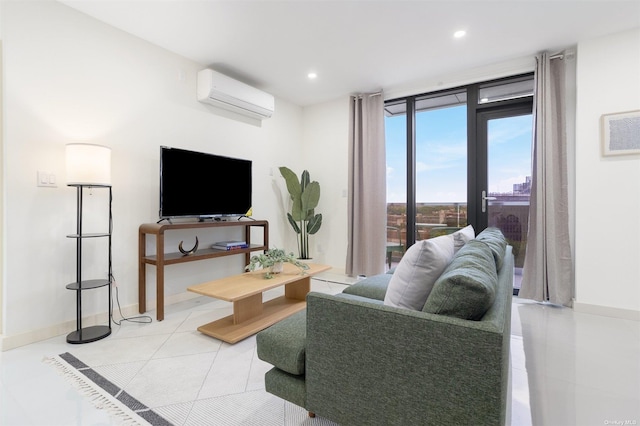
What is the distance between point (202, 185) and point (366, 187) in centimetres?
211

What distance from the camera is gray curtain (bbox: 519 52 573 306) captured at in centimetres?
306

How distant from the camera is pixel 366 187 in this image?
4219 mm

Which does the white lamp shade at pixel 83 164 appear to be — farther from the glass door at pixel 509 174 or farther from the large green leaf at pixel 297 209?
the glass door at pixel 509 174

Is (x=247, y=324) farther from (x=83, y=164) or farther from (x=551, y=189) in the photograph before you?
(x=551, y=189)

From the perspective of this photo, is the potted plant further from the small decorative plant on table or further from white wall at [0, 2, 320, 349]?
the small decorative plant on table

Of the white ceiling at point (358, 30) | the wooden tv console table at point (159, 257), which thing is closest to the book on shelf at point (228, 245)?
the wooden tv console table at point (159, 257)

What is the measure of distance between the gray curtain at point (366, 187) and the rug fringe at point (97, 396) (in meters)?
3.11

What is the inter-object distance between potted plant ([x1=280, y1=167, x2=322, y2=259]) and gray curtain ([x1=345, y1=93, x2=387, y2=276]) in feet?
1.69

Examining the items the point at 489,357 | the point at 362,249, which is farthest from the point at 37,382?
the point at 362,249

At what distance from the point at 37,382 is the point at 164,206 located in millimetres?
1546

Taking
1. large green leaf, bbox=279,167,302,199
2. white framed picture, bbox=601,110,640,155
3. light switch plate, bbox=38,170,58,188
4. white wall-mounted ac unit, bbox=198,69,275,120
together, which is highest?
white wall-mounted ac unit, bbox=198,69,275,120

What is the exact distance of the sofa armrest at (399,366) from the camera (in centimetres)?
93

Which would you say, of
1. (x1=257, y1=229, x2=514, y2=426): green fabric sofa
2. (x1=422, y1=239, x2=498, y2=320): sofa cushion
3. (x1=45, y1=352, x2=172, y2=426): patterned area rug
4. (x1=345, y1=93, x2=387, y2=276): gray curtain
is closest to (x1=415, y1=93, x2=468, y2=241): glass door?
(x1=345, y1=93, x2=387, y2=276): gray curtain

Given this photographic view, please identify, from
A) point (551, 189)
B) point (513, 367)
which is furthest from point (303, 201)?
point (513, 367)
